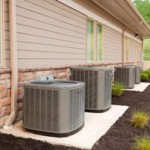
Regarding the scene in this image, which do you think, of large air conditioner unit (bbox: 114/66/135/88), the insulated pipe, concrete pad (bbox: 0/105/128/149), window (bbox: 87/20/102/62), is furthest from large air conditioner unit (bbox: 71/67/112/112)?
large air conditioner unit (bbox: 114/66/135/88)

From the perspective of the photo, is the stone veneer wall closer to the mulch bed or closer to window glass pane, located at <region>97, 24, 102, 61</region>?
the mulch bed

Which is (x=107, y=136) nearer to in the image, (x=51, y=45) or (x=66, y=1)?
(x=51, y=45)

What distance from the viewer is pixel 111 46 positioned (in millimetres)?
10750

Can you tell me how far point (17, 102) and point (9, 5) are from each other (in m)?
1.38

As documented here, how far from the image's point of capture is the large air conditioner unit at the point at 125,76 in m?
9.30

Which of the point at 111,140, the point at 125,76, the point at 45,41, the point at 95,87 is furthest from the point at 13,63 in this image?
the point at 125,76

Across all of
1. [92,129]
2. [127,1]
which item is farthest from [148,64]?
[92,129]

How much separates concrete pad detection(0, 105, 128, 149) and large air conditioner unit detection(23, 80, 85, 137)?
3.8 inches

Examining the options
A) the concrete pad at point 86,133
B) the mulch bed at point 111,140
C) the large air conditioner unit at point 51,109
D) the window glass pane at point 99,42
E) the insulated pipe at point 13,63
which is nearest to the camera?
the mulch bed at point 111,140

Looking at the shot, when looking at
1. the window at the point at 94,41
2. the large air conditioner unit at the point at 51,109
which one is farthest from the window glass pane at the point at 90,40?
the large air conditioner unit at the point at 51,109

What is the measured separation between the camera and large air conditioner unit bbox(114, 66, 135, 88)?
9.30 m

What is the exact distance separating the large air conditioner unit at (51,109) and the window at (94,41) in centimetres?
425

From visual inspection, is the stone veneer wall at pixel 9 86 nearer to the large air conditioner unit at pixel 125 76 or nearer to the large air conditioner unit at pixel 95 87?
the large air conditioner unit at pixel 95 87

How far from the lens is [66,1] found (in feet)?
20.1
